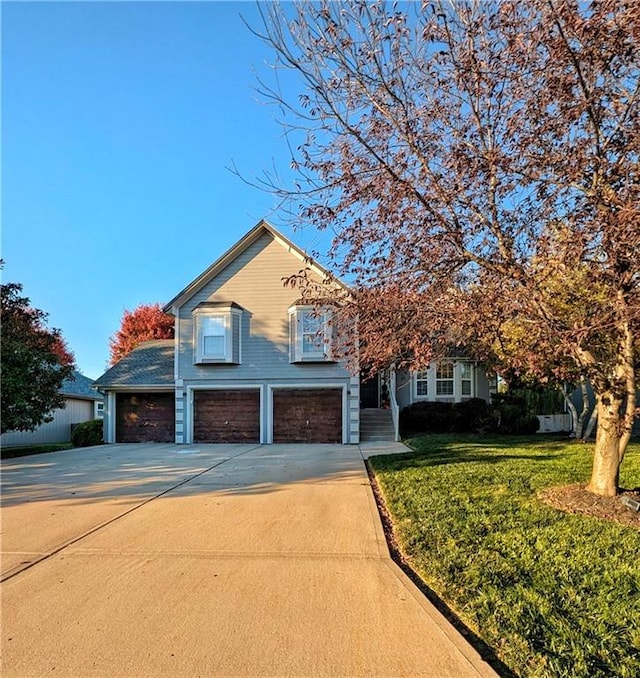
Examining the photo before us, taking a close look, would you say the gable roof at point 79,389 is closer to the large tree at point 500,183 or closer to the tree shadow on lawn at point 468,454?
the tree shadow on lawn at point 468,454

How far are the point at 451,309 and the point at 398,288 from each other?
774mm

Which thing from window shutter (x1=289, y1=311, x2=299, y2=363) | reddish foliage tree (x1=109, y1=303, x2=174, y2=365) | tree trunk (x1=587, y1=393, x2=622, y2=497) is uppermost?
reddish foliage tree (x1=109, y1=303, x2=174, y2=365)

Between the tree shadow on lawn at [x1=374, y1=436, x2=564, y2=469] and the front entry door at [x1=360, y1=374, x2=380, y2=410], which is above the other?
the front entry door at [x1=360, y1=374, x2=380, y2=410]

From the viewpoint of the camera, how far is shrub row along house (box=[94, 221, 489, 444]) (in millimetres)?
16047

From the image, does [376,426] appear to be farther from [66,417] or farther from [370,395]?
[66,417]

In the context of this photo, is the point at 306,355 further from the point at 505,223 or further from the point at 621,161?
the point at 621,161

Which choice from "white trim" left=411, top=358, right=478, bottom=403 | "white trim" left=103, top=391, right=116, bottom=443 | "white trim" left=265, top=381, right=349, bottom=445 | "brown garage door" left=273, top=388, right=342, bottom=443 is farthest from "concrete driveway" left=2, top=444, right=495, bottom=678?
"white trim" left=411, top=358, right=478, bottom=403

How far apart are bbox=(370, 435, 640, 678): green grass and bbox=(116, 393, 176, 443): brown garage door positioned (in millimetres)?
11700

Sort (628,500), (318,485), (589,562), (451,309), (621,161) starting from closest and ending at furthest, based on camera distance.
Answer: (589,562) → (621,161) → (628,500) → (451,309) → (318,485)

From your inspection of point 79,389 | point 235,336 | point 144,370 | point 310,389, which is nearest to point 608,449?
point 310,389

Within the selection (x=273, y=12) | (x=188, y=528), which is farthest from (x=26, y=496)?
(x=273, y=12)

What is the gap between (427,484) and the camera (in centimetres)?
732

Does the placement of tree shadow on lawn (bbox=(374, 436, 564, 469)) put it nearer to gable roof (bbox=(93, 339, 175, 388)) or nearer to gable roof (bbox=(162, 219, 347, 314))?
gable roof (bbox=(162, 219, 347, 314))

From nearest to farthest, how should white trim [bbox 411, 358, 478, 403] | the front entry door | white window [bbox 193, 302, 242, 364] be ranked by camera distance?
white window [bbox 193, 302, 242, 364]
white trim [bbox 411, 358, 478, 403]
the front entry door
